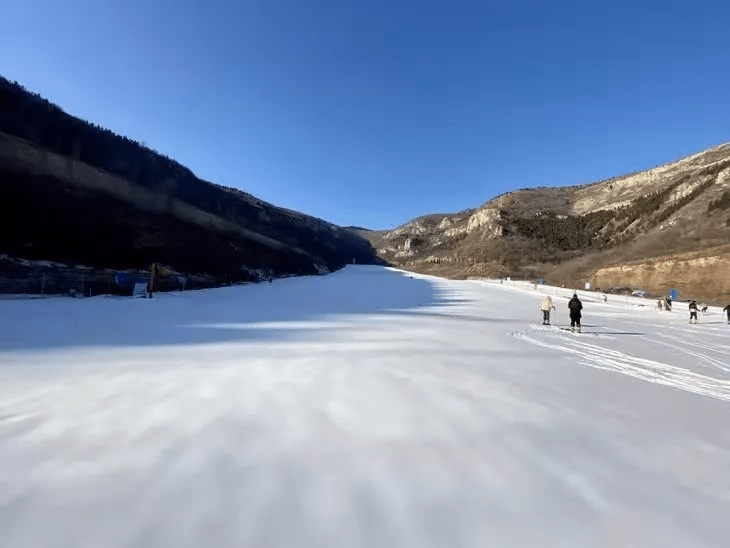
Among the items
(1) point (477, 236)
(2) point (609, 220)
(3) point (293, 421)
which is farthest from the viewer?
(1) point (477, 236)

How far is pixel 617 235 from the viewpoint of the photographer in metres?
67.1

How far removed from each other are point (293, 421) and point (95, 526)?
184cm

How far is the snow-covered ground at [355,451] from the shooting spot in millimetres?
2170

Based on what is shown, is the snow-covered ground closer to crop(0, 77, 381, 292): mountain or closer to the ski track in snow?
the ski track in snow

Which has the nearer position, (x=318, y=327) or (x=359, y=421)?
(x=359, y=421)

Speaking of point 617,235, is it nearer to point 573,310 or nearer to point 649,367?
point 573,310

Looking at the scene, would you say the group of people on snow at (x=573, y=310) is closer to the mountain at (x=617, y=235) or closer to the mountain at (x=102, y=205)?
the mountain at (x=617, y=235)

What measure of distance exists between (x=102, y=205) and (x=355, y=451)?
44006 millimetres

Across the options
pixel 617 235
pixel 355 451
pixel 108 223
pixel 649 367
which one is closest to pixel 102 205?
pixel 108 223

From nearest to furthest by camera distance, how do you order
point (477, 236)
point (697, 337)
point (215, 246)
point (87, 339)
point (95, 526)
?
point (95, 526) → point (87, 339) → point (697, 337) → point (215, 246) → point (477, 236)

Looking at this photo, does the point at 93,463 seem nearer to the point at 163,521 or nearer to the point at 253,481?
the point at 163,521

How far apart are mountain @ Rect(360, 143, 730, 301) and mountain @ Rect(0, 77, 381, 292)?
1708 inches

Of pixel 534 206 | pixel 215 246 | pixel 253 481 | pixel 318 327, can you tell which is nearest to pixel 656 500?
pixel 253 481

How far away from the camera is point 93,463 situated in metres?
2.81
